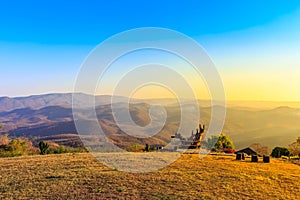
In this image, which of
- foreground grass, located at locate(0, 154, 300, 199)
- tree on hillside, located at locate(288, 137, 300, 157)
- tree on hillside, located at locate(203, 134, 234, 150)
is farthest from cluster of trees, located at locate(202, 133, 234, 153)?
foreground grass, located at locate(0, 154, 300, 199)

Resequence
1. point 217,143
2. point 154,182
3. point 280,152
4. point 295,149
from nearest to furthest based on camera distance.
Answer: point 154,182 → point 295,149 → point 280,152 → point 217,143

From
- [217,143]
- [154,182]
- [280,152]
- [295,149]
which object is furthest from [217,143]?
[154,182]

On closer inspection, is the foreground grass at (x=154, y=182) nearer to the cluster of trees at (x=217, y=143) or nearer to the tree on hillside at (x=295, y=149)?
the tree on hillside at (x=295, y=149)

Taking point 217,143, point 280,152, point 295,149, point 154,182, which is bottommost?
point 154,182

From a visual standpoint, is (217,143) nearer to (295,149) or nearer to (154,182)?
(295,149)

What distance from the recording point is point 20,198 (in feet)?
38.4

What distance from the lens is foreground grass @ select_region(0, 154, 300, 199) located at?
12.0m

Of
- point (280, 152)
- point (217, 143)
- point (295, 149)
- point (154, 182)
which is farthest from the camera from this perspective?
point (217, 143)

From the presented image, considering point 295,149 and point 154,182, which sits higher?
point 295,149

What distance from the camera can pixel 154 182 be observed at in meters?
13.5

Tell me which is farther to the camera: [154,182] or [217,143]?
[217,143]

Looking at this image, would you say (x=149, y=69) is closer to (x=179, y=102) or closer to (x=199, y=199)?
(x=179, y=102)

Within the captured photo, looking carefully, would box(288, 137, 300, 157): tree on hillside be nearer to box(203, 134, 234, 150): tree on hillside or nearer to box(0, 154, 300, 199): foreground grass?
box(203, 134, 234, 150): tree on hillside

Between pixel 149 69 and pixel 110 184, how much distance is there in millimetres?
7026
